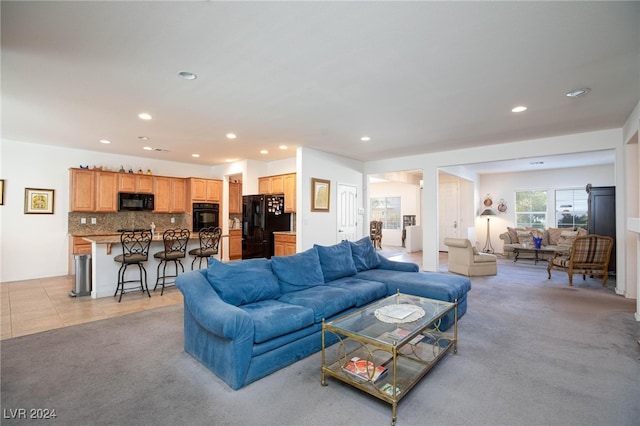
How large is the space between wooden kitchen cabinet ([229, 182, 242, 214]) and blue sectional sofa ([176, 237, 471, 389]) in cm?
550

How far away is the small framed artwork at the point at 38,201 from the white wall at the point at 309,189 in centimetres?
513

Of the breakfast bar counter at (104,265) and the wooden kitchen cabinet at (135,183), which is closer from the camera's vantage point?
the breakfast bar counter at (104,265)

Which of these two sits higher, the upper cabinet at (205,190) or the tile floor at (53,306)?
the upper cabinet at (205,190)

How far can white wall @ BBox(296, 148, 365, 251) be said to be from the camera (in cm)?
602

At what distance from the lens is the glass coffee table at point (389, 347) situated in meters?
2.09

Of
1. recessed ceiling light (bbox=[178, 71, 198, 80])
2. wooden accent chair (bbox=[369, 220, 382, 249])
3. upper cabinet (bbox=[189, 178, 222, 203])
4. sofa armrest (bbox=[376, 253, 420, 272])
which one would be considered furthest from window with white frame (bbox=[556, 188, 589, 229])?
recessed ceiling light (bbox=[178, 71, 198, 80])

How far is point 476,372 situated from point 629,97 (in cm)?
371

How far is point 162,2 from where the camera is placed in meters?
1.95

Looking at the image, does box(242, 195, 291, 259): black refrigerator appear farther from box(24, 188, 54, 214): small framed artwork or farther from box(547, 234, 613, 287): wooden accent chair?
box(547, 234, 613, 287): wooden accent chair

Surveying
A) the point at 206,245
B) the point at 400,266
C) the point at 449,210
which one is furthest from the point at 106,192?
the point at 449,210

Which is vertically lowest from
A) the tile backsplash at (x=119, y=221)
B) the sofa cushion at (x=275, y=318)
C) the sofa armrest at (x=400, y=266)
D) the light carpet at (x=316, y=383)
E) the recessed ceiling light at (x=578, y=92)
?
the light carpet at (x=316, y=383)

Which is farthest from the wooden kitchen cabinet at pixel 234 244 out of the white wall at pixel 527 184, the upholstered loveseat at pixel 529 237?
the white wall at pixel 527 184

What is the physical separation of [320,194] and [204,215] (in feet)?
11.2

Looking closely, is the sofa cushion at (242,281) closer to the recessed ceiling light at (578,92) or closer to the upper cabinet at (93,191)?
the recessed ceiling light at (578,92)
